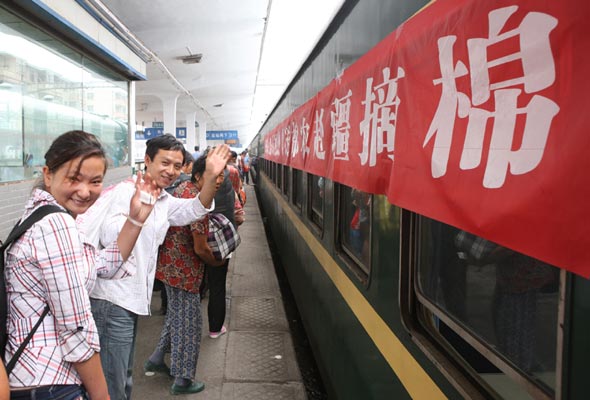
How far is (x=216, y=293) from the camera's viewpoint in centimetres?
409

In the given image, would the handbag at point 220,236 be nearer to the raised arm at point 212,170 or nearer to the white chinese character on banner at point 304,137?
the raised arm at point 212,170

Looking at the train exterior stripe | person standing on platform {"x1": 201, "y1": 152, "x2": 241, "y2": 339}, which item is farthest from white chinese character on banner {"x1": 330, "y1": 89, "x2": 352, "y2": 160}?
person standing on platform {"x1": 201, "y1": 152, "x2": 241, "y2": 339}

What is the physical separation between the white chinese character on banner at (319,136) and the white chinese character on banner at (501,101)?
1846 mm

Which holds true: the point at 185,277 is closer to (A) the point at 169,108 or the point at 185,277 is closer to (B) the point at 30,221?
(B) the point at 30,221

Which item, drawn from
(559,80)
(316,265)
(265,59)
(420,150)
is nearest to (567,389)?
(559,80)

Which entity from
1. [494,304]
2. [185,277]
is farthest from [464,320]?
[185,277]

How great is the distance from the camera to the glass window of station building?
427cm

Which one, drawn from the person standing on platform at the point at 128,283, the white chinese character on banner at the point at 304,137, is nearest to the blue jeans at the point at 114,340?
the person standing on platform at the point at 128,283

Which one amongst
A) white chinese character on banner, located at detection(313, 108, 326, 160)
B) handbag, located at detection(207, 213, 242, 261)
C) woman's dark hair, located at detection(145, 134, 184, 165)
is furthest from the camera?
handbag, located at detection(207, 213, 242, 261)

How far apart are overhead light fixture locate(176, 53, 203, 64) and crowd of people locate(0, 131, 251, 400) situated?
35.9 ft

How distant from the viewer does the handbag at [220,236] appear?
3.42m

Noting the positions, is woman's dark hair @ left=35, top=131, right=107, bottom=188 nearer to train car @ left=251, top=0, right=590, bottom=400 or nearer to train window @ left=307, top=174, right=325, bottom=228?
train car @ left=251, top=0, right=590, bottom=400

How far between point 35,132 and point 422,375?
181 inches

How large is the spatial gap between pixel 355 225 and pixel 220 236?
115cm
